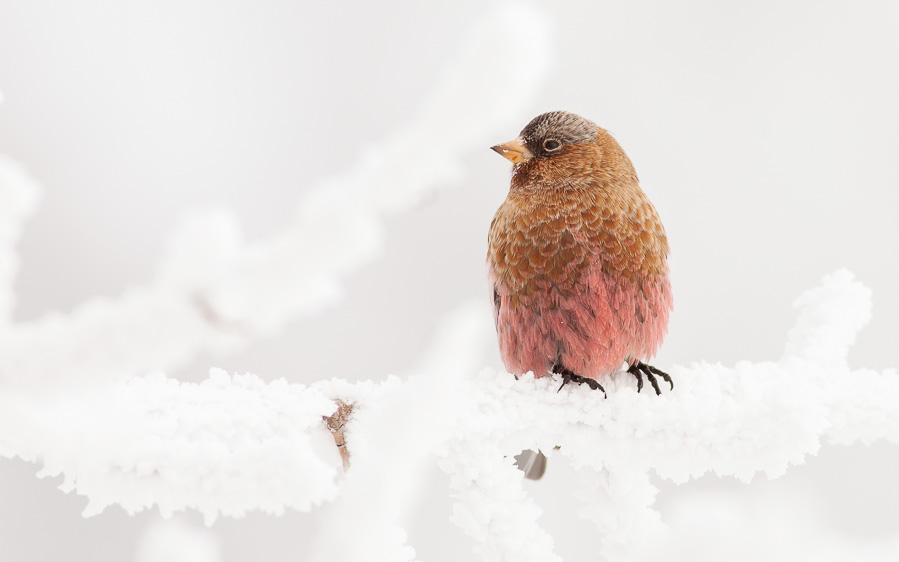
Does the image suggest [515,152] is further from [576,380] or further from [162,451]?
[162,451]

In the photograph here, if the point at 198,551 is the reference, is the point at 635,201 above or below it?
above

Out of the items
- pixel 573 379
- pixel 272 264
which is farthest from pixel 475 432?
pixel 272 264

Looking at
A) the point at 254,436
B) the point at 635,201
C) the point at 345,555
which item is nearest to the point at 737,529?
the point at 345,555

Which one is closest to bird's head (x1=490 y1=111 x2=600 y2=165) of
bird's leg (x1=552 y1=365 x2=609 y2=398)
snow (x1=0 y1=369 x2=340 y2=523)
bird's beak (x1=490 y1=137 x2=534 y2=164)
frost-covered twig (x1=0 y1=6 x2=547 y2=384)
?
bird's beak (x1=490 y1=137 x2=534 y2=164)

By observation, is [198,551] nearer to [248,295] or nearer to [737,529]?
[248,295]

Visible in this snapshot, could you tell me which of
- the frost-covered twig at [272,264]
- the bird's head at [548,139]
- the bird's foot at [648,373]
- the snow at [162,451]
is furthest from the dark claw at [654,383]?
the frost-covered twig at [272,264]

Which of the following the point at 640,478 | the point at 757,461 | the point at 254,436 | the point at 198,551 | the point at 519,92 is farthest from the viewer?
the point at 640,478

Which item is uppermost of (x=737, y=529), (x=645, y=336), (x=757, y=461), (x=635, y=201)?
(x=635, y=201)
